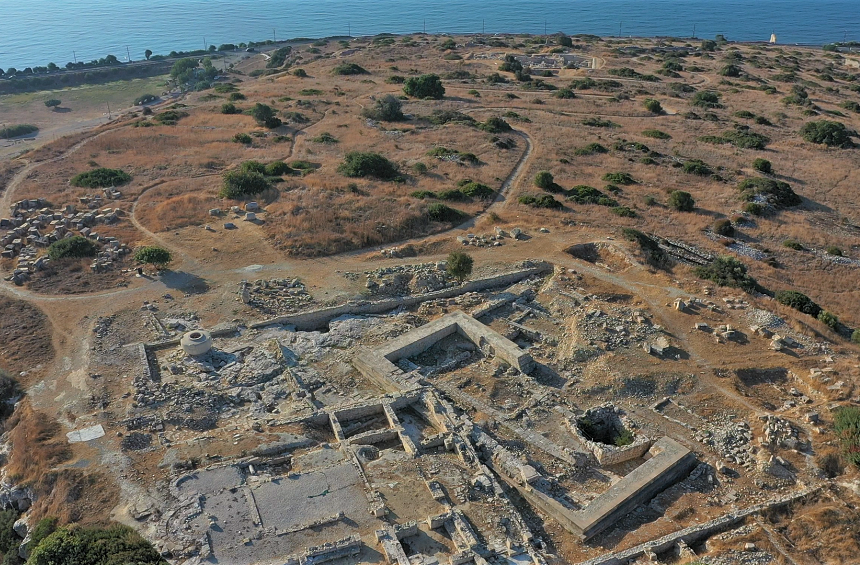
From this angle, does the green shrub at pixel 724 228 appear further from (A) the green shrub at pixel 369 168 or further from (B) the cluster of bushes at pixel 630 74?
(B) the cluster of bushes at pixel 630 74

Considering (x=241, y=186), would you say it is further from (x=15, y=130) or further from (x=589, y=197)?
(x=15, y=130)

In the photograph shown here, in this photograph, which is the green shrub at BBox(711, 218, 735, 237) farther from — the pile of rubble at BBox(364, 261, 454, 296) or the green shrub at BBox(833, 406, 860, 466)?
the green shrub at BBox(833, 406, 860, 466)

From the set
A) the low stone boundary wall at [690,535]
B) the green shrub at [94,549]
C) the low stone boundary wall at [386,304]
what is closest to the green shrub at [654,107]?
the low stone boundary wall at [386,304]

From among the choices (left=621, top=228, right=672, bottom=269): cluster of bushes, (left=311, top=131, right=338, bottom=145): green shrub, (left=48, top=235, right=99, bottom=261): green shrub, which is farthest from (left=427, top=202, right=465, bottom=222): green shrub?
(left=48, top=235, right=99, bottom=261): green shrub

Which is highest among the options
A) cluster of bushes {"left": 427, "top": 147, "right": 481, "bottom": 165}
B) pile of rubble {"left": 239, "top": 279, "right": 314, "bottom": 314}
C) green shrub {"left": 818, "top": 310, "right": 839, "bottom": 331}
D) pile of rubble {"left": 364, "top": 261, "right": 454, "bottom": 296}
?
cluster of bushes {"left": 427, "top": 147, "right": 481, "bottom": 165}

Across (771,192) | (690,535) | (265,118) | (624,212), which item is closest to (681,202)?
(624,212)

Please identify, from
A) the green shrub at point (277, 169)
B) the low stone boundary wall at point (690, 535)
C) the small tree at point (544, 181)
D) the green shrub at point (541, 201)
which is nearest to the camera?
the low stone boundary wall at point (690, 535)
